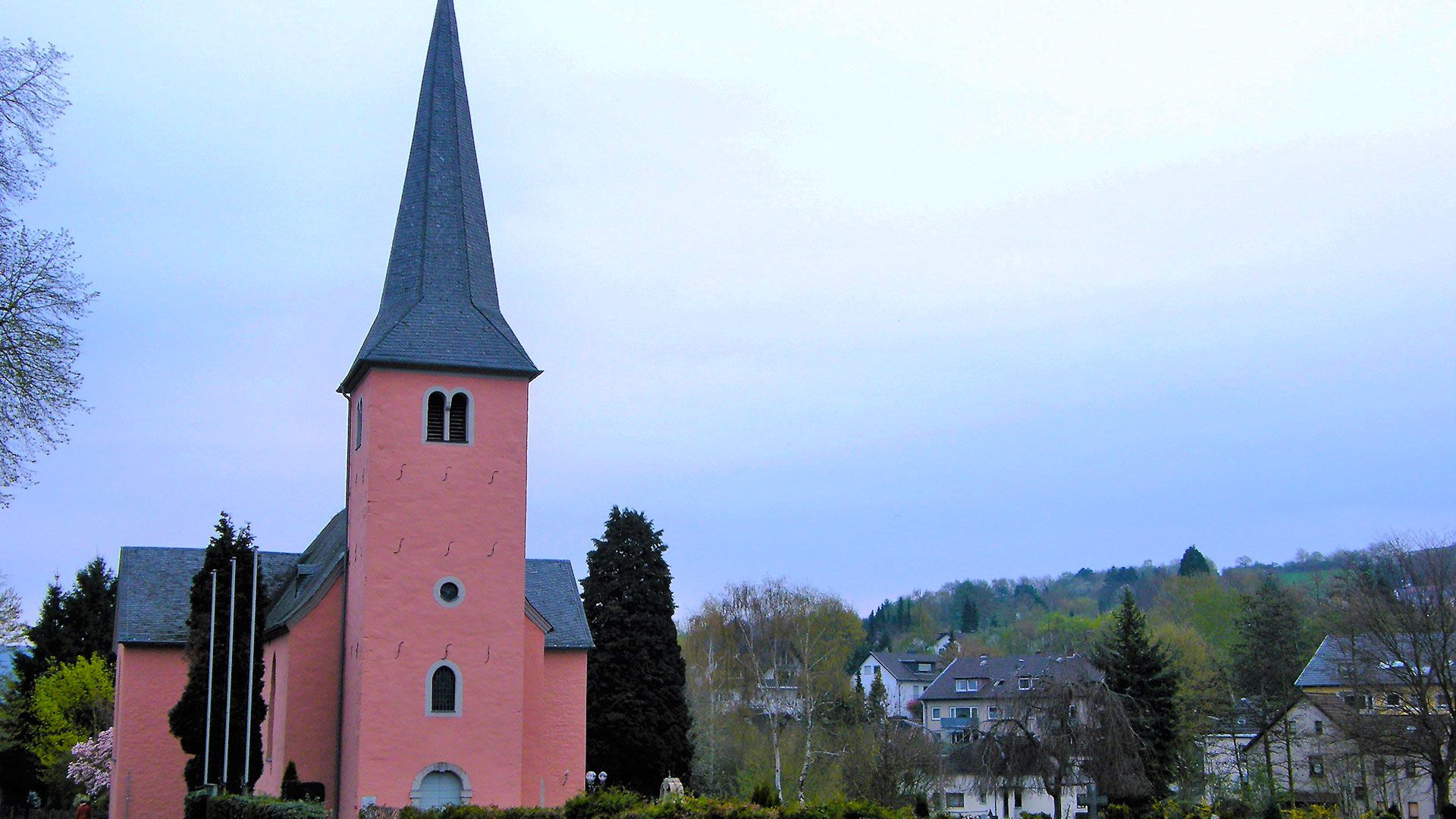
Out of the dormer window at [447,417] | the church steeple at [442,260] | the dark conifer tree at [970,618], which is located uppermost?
the church steeple at [442,260]

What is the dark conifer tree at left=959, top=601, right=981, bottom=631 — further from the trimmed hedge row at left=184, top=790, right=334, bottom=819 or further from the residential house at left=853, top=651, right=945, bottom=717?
the trimmed hedge row at left=184, top=790, right=334, bottom=819

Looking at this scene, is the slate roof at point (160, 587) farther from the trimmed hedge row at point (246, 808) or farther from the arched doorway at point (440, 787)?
the arched doorway at point (440, 787)

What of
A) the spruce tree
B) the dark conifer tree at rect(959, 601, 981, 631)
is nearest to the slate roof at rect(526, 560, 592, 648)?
the spruce tree

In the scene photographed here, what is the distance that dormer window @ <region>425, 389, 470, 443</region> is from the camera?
30.9 m

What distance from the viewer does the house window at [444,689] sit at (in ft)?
97.8

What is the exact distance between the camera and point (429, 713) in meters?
29.6

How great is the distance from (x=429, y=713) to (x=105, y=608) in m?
41.4

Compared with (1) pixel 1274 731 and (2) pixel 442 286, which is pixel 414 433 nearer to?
(2) pixel 442 286

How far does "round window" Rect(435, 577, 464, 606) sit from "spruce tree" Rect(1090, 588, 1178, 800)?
24525mm

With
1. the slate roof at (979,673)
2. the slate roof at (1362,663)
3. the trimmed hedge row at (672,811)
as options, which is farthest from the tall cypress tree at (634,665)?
the slate roof at (979,673)

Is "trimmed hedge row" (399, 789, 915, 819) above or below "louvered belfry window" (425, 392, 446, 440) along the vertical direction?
below

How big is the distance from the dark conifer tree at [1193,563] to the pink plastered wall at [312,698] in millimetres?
113696

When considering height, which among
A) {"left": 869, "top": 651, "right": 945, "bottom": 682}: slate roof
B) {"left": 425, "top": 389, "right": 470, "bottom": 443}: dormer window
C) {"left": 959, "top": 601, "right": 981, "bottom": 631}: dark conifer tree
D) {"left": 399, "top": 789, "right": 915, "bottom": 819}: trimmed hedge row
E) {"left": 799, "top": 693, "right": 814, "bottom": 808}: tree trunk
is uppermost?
{"left": 425, "top": 389, "right": 470, "bottom": 443}: dormer window

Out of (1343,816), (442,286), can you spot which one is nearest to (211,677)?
(442,286)
